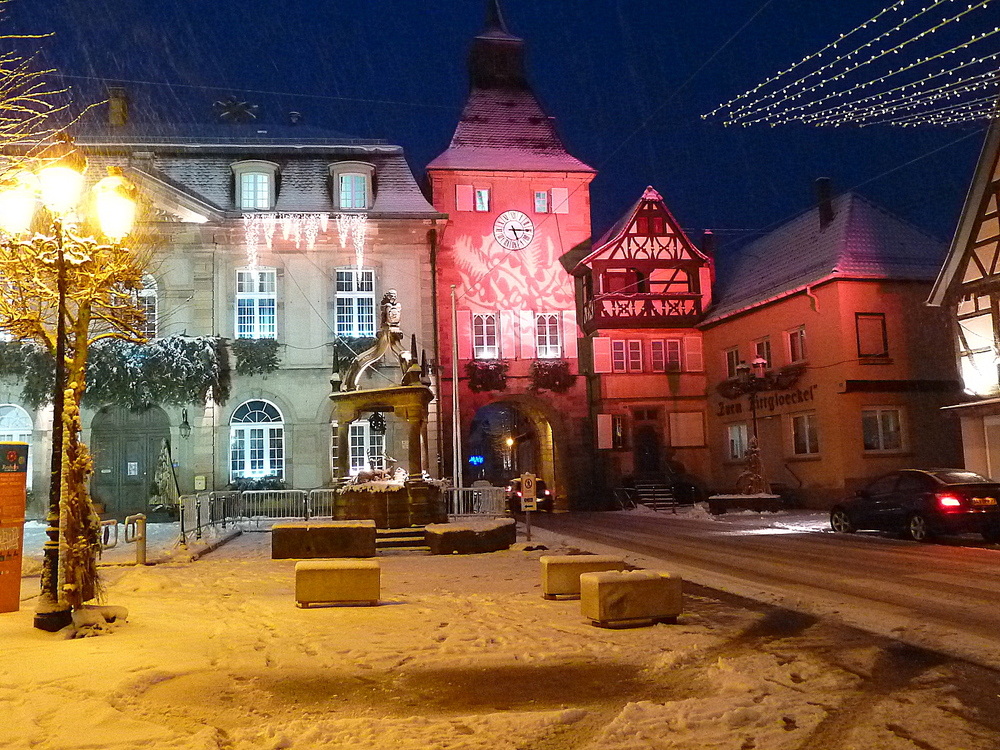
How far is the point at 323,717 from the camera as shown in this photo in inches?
237

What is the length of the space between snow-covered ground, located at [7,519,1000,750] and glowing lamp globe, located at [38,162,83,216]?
438 cm

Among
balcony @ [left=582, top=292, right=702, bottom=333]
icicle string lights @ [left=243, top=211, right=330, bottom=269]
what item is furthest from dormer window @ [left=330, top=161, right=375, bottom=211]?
balcony @ [left=582, top=292, right=702, bottom=333]

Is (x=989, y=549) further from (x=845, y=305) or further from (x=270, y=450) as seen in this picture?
(x=270, y=450)

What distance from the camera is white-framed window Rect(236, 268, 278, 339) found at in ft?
104

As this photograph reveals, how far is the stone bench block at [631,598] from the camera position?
353 inches

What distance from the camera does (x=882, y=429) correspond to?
30453 millimetres

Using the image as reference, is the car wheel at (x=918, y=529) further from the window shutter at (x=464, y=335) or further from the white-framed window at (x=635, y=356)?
the window shutter at (x=464, y=335)

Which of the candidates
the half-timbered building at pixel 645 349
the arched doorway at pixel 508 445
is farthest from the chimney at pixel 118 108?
the half-timbered building at pixel 645 349

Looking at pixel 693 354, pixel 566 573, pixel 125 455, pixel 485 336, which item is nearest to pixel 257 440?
pixel 125 455

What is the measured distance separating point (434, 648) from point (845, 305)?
2534 centimetres

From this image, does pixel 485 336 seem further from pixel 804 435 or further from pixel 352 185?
pixel 804 435

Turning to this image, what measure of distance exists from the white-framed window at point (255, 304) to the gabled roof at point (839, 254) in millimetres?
18175

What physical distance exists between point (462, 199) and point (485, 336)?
601 cm

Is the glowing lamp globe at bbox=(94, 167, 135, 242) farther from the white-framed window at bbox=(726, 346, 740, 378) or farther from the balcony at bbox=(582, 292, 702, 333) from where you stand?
the white-framed window at bbox=(726, 346, 740, 378)
